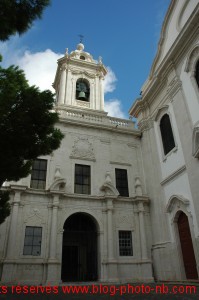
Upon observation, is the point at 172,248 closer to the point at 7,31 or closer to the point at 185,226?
the point at 185,226

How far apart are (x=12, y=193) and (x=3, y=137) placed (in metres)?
7.15

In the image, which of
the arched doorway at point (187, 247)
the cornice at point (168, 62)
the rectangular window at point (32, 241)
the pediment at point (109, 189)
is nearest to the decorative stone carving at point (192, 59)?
the cornice at point (168, 62)

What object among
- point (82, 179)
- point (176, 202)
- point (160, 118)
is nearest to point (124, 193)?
point (82, 179)

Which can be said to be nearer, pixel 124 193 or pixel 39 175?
pixel 39 175

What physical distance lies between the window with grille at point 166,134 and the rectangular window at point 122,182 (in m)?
2.88

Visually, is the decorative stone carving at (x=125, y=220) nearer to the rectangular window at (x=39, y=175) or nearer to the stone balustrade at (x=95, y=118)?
the rectangular window at (x=39, y=175)

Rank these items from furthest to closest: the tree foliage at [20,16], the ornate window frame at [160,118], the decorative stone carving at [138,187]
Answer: the decorative stone carving at [138,187]
the ornate window frame at [160,118]
the tree foliage at [20,16]

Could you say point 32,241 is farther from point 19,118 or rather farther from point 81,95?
point 81,95

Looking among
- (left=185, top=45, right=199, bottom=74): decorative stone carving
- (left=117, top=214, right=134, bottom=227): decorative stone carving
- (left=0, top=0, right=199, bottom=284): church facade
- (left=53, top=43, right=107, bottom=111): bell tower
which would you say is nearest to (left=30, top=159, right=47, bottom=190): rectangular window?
(left=0, top=0, right=199, bottom=284): church facade

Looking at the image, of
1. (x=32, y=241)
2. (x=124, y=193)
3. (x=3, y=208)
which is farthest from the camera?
(x=124, y=193)

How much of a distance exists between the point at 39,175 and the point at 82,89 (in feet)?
29.2

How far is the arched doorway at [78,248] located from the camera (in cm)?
1408

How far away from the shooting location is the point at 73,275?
575 inches

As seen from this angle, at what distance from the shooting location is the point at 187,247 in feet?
37.9
